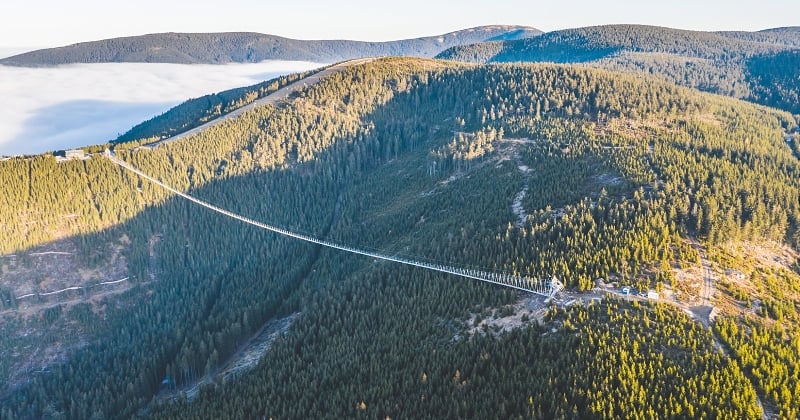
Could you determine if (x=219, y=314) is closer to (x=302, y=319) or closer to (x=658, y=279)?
(x=302, y=319)

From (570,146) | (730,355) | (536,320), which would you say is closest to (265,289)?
(536,320)

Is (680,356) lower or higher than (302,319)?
higher

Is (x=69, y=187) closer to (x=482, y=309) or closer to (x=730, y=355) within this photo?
(x=482, y=309)

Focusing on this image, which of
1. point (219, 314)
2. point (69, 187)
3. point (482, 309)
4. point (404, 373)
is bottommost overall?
point (219, 314)

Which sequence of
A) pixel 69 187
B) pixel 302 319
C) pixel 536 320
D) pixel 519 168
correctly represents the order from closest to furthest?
pixel 536 320 → pixel 302 319 → pixel 519 168 → pixel 69 187

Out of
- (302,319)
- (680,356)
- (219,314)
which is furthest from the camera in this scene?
(219,314)

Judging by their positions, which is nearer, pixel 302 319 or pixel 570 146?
pixel 302 319
